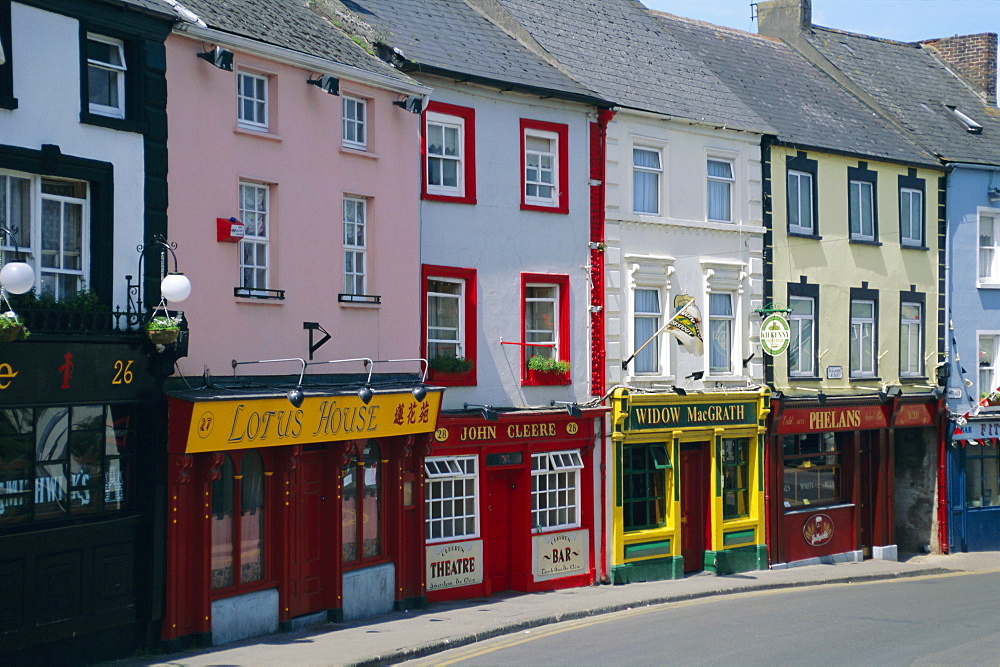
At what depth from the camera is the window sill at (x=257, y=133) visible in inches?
675

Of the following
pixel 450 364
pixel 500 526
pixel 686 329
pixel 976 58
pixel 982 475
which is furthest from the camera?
pixel 976 58

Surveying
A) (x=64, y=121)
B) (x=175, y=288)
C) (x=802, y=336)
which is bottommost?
(x=802, y=336)

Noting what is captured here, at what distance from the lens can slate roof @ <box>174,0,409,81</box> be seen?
17234mm

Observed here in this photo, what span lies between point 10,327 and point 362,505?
7544mm

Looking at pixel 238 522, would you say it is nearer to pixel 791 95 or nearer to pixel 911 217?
pixel 791 95

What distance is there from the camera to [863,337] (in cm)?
2947

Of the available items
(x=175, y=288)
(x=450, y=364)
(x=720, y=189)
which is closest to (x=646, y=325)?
(x=720, y=189)

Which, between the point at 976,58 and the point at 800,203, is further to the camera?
the point at 976,58

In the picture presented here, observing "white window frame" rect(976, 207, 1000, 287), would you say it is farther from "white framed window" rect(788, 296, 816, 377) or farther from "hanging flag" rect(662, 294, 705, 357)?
"hanging flag" rect(662, 294, 705, 357)

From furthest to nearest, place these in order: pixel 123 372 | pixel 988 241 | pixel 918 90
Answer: pixel 918 90 < pixel 988 241 < pixel 123 372

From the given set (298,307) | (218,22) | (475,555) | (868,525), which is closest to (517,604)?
(475,555)

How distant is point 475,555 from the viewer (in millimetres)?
21453

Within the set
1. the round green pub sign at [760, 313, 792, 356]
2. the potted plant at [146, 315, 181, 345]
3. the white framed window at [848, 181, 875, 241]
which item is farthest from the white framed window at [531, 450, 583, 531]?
the white framed window at [848, 181, 875, 241]

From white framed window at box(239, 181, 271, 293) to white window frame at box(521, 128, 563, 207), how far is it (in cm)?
609
